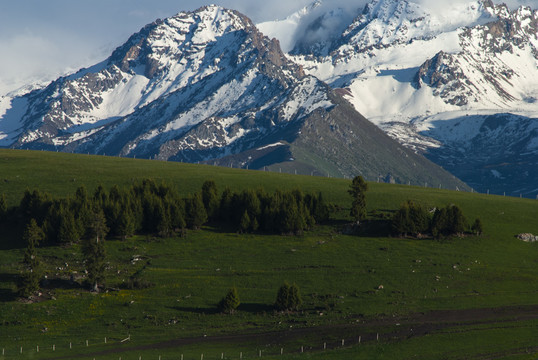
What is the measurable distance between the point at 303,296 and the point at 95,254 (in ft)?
111

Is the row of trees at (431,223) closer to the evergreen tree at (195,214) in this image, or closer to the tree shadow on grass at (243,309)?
the evergreen tree at (195,214)

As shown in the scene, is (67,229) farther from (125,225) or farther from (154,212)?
(154,212)

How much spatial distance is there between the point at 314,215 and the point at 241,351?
223 feet

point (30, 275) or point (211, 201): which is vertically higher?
point (211, 201)

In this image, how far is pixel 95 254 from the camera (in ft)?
405

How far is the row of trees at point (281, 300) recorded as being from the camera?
112m

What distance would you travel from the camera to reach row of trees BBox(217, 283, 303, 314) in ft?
369

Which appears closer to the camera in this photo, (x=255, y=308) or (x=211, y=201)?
(x=255, y=308)

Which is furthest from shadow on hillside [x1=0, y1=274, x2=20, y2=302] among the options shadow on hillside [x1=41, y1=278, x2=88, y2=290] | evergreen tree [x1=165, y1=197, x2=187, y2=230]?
evergreen tree [x1=165, y1=197, x2=187, y2=230]

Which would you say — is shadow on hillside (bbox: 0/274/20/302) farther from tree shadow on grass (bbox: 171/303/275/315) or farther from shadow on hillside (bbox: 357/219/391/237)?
shadow on hillside (bbox: 357/219/391/237)

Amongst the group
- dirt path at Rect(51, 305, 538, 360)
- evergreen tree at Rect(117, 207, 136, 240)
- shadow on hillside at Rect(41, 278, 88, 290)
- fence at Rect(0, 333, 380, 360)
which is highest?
evergreen tree at Rect(117, 207, 136, 240)

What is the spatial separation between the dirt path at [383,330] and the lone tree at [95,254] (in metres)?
24.5

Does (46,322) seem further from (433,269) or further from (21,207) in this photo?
(433,269)

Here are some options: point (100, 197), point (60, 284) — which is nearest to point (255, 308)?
point (60, 284)
